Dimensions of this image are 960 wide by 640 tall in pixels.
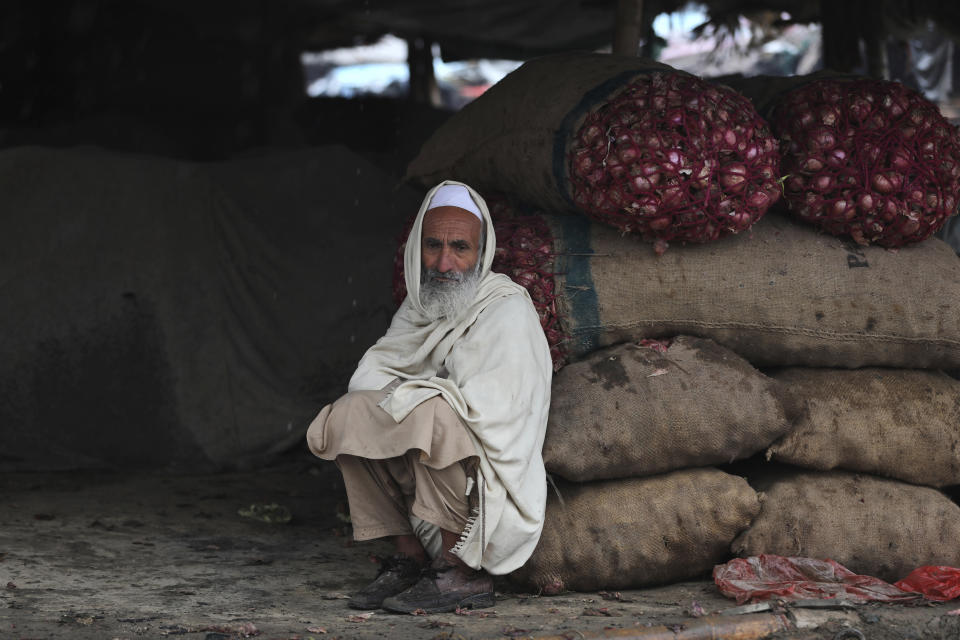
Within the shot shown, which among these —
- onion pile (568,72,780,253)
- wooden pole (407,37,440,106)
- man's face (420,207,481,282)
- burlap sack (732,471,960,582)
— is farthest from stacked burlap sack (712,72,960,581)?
wooden pole (407,37,440,106)

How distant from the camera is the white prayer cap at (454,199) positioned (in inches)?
129

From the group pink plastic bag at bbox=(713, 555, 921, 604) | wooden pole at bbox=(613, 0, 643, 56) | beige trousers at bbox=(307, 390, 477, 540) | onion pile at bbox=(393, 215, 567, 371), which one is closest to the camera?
beige trousers at bbox=(307, 390, 477, 540)

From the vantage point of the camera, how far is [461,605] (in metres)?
2.99

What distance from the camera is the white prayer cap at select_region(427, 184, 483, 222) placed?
327cm

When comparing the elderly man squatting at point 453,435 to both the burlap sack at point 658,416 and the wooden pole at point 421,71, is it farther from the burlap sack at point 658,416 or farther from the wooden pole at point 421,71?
the wooden pole at point 421,71

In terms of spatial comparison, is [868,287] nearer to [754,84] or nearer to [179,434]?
[754,84]

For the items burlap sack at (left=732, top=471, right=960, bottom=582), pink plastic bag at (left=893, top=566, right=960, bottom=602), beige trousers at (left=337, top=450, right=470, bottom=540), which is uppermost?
beige trousers at (left=337, top=450, right=470, bottom=540)

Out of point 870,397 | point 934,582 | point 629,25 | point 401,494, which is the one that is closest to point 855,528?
point 934,582

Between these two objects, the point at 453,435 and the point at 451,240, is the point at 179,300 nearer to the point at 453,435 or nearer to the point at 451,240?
the point at 451,240

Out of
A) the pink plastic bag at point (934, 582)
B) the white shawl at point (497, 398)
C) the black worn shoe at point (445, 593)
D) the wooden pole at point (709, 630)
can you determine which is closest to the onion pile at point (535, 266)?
the white shawl at point (497, 398)

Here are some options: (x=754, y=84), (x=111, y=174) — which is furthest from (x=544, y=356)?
(x=111, y=174)

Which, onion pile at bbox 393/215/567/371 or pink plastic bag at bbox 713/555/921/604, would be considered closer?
→ pink plastic bag at bbox 713/555/921/604

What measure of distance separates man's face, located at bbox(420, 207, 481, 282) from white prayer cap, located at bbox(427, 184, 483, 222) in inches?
0.5

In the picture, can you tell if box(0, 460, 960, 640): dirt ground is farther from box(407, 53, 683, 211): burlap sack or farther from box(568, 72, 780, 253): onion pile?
box(407, 53, 683, 211): burlap sack
